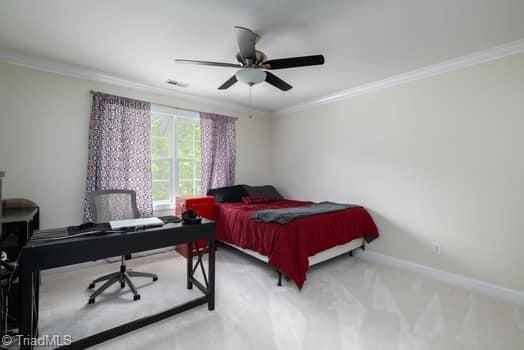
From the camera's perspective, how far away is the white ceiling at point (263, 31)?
1870mm

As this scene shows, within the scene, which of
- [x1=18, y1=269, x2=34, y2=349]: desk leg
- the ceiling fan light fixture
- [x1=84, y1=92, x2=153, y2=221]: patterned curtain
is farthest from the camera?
[x1=84, y1=92, x2=153, y2=221]: patterned curtain

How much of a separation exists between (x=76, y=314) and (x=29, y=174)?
1.76 metres

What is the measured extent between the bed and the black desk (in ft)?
2.50

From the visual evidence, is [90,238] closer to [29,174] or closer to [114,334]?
[114,334]

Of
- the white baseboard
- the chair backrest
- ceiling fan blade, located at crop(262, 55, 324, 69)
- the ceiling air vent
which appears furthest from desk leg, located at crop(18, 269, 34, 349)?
the white baseboard

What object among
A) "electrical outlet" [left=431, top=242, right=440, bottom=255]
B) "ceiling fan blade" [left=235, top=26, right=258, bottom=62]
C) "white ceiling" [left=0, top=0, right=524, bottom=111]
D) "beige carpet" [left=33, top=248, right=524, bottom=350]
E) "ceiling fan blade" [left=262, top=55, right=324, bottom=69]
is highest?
"white ceiling" [left=0, top=0, right=524, bottom=111]

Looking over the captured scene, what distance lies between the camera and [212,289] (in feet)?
7.12

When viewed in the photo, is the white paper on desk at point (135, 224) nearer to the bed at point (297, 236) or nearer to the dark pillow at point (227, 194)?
the bed at point (297, 236)

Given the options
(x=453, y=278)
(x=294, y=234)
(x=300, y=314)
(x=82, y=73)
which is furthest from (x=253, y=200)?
(x=82, y=73)

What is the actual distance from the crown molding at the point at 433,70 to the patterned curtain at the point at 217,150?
5.40 ft

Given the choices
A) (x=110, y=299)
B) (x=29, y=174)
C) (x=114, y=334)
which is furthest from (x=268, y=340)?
(x=29, y=174)

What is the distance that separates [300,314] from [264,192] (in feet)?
8.62

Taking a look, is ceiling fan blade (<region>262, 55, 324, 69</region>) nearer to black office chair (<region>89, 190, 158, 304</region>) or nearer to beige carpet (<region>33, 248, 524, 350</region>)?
black office chair (<region>89, 190, 158, 304</region>)

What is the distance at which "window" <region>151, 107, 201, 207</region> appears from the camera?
12.4ft
